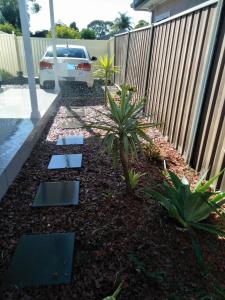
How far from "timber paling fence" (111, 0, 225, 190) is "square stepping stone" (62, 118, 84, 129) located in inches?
61.7

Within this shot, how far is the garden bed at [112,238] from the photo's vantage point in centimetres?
162

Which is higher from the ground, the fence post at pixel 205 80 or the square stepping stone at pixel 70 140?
the fence post at pixel 205 80

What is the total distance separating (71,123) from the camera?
516 centimetres

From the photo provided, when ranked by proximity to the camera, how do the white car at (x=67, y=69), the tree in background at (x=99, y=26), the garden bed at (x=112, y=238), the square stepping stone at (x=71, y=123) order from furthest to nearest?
the tree in background at (x=99, y=26) < the white car at (x=67, y=69) < the square stepping stone at (x=71, y=123) < the garden bed at (x=112, y=238)

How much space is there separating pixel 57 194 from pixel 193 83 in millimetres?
2200

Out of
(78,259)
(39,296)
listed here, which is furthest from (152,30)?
(39,296)

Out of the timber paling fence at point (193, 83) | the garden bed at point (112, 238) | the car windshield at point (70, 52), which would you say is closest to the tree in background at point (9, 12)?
the car windshield at point (70, 52)

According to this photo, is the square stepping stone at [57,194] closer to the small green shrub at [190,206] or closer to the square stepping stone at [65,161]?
the square stepping stone at [65,161]

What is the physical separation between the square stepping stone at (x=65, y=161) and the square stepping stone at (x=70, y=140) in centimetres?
55

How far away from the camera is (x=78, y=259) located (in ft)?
6.00

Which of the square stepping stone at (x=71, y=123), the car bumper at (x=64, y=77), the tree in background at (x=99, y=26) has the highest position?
the tree in background at (x=99, y=26)

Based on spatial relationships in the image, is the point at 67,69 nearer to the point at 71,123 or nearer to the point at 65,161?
the point at 71,123

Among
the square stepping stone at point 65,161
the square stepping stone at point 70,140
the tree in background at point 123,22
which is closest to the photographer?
the square stepping stone at point 65,161

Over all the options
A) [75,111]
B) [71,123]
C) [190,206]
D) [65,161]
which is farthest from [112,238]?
[75,111]
